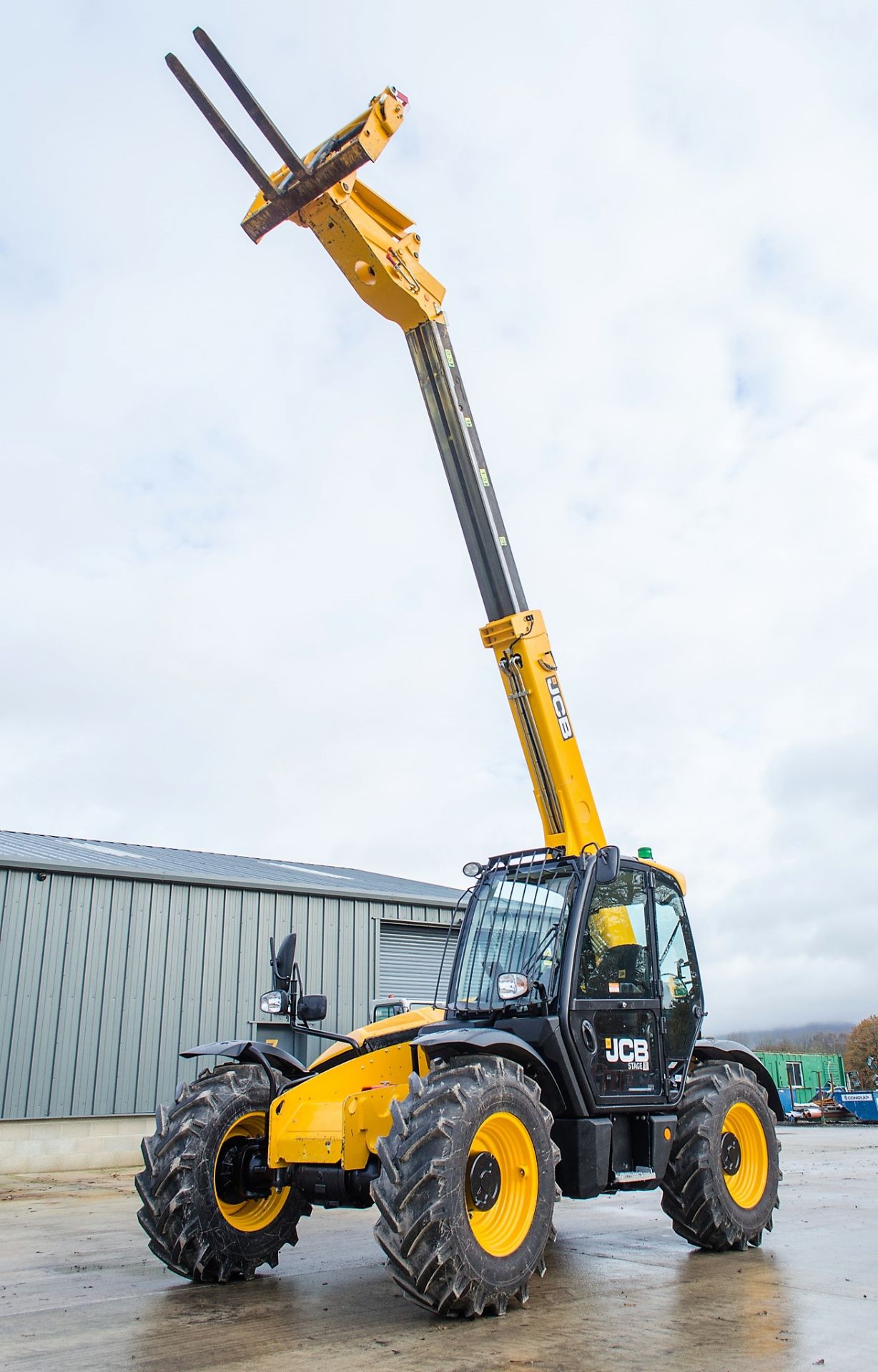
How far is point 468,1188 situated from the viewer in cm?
561

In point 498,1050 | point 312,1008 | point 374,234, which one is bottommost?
point 498,1050

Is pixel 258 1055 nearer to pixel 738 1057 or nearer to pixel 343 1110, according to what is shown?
pixel 343 1110

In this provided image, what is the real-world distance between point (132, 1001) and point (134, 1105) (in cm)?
144

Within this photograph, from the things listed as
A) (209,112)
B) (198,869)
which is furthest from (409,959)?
(209,112)

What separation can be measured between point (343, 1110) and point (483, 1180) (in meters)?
0.93

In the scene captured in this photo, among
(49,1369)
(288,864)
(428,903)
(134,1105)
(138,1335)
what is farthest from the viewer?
(288,864)

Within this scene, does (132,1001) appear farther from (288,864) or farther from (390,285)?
(390,285)

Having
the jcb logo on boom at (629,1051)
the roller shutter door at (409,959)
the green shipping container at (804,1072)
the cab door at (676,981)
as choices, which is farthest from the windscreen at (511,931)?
the green shipping container at (804,1072)

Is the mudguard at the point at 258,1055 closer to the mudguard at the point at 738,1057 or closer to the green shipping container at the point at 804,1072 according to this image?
the mudguard at the point at 738,1057

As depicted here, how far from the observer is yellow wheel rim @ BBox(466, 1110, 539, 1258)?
5.62 meters

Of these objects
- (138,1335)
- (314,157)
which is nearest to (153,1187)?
(138,1335)

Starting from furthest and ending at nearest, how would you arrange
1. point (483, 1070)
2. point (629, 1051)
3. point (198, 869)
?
point (198, 869) < point (629, 1051) < point (483, 1070)

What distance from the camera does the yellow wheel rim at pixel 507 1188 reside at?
562 cm

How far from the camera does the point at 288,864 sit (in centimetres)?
2388
